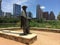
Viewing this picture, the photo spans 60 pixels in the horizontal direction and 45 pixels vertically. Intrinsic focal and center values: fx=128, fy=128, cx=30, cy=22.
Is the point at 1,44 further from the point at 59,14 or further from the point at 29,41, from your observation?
the point at 59,14

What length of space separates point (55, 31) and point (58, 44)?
14.8 ft

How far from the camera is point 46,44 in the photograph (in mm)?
5957

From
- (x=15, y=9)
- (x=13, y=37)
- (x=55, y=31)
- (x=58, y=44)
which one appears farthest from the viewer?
(x=15, y=9)

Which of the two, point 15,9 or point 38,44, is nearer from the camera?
point 38,44

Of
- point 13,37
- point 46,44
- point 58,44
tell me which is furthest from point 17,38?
point 58,44

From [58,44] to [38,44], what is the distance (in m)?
0.99

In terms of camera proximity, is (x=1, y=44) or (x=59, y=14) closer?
→ (x=1, y=44)

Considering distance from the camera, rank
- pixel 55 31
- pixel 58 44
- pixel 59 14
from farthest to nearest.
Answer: pixel 59 14
pixel 55 31
pixel 58 44

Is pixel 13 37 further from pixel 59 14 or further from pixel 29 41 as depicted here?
pixel 59 14

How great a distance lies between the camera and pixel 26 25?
6.71 m

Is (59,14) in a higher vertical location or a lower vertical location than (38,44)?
higher

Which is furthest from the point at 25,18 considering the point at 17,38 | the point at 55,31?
the point at 55,31

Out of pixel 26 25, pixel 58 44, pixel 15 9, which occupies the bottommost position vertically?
pixel 58 44

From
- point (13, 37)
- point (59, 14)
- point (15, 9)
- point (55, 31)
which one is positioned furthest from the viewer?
point (59, 14)
